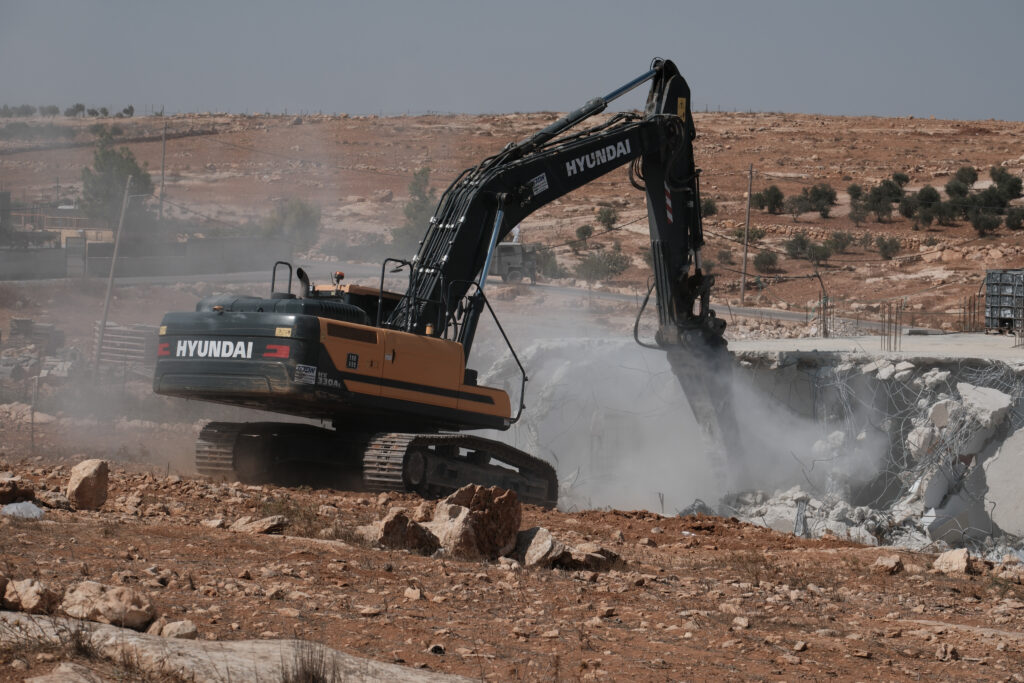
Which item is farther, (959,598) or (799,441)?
(799,441)

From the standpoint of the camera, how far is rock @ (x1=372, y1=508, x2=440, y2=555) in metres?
9.54

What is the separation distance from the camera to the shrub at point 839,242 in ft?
174

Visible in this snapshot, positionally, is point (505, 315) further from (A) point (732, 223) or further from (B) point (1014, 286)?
(A) point (732, 223)

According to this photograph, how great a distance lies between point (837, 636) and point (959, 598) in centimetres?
244

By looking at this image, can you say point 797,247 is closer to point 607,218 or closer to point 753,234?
point 753,234

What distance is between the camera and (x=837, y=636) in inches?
304

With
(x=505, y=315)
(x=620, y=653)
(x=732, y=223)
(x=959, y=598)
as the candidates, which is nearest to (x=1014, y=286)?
(x=505, y=315)

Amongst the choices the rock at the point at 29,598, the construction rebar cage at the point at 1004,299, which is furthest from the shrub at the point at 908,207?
the rock at the point at 29,598

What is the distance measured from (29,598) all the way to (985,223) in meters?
55.3

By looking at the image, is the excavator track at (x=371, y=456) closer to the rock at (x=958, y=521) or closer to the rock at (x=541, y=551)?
the rock at (x=541, y=551)

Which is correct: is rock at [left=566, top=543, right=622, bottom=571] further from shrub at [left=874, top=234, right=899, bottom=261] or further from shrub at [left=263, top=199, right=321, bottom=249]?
shrub at [left=263, top=199, right=321, bottom=249]

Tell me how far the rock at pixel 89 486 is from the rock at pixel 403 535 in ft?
9.47

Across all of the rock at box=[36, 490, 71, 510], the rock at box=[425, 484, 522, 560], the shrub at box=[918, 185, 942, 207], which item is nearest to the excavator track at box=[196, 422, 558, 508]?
the rock at box=[425, 484, 522, 560]

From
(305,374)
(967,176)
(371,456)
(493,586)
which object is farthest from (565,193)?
(967,176)
